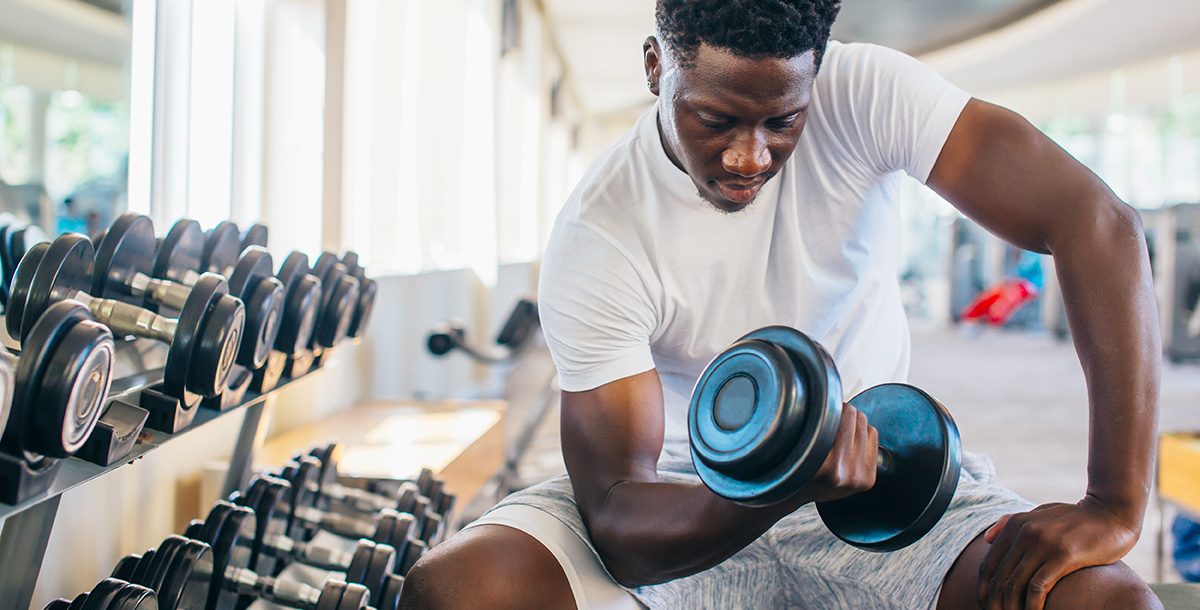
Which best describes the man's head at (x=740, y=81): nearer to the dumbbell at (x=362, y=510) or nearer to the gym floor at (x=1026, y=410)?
the dumbbell at (x=362, y=510)

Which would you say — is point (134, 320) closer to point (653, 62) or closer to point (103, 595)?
point (103, 595)

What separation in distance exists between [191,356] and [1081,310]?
3.10ft

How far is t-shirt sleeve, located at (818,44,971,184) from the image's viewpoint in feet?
3.76

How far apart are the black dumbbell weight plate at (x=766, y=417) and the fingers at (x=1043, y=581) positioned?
0.99 feet

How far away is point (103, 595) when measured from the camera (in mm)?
1111

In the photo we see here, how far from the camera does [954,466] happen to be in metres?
0.95

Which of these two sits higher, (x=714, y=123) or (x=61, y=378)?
(x=714, y=123)

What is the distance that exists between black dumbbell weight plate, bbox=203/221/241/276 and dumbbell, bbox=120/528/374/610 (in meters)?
0.36

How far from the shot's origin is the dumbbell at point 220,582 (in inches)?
48.9

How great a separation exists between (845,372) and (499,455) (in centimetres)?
170

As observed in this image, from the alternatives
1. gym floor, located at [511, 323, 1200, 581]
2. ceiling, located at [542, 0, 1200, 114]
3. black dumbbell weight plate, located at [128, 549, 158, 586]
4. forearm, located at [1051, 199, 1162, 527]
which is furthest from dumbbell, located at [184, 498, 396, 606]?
ceiling, located at [542, 0, 1200, 114]

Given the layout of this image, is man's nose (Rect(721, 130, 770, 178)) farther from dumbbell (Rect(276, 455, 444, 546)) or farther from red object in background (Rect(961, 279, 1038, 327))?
red object in background (Rect(961, 279, 1038, 327))

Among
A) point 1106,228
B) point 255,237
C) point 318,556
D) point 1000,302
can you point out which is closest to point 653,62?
point 1106,228

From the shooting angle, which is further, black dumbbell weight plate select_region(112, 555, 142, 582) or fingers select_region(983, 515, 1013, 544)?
black dumbbell weight plate select_region(112, 555, 142, 582)
